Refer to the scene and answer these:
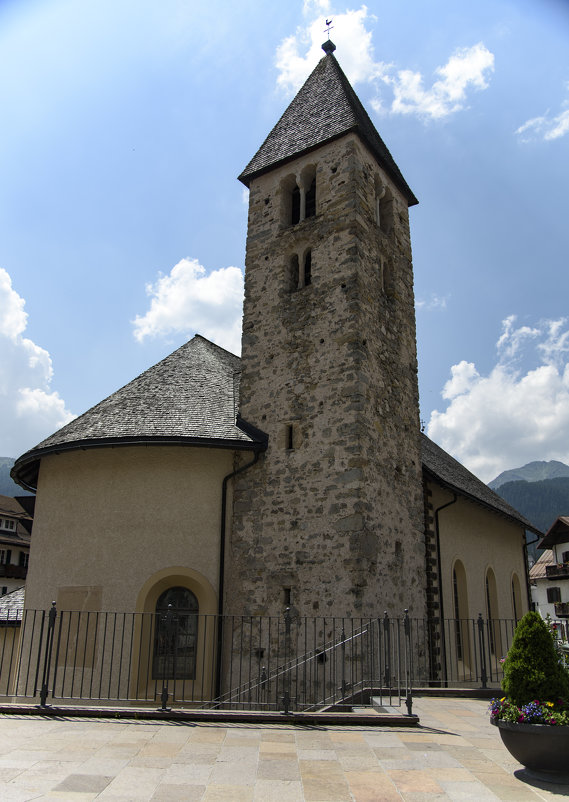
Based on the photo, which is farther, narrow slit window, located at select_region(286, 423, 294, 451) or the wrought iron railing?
narrow slit window, located at select_region(286, 423, 294, 451)

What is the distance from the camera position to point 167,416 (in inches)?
628

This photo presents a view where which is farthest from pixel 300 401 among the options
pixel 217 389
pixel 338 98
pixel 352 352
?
pixel 338 98

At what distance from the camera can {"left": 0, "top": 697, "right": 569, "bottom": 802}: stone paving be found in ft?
19.1

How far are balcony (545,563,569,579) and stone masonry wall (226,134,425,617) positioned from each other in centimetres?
3319

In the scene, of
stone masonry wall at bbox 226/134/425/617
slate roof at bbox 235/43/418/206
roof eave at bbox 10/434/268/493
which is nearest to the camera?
stone masonry wall at bbox 226/134/425/617

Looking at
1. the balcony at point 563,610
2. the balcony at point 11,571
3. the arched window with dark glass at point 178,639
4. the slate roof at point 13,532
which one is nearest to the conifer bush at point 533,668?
the arched window with dark glass at point 178,639

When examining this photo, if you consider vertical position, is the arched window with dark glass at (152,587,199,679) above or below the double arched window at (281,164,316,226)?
below

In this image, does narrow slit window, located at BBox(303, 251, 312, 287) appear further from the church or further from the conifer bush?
the conifer bush

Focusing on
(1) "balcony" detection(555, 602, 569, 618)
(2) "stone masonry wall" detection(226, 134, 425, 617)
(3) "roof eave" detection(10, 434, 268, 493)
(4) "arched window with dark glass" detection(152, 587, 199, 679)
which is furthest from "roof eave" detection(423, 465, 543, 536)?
(1) "balcony" detection(555, 602, 569, 618)

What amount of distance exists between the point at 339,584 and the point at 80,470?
698cm

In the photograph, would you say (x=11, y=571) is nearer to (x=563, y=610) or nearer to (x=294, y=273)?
(x=294, y=273)

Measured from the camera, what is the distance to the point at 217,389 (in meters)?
18.2

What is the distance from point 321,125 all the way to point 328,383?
8523 mm

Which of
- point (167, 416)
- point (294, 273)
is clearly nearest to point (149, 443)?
point (167, 416)
